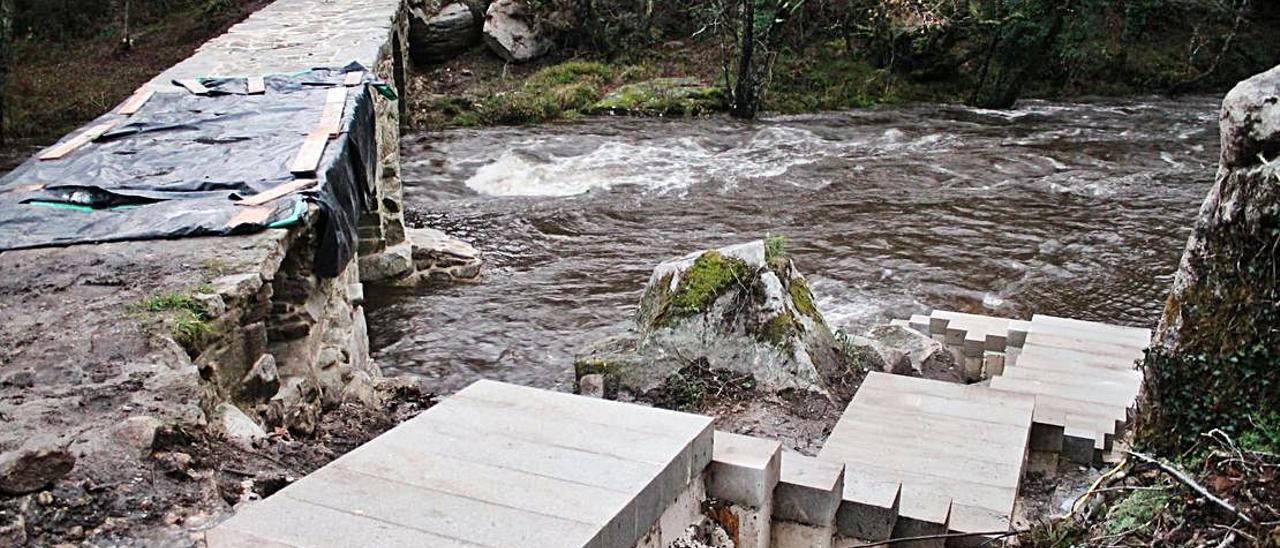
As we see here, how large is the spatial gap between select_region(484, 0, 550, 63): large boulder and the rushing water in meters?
3.75

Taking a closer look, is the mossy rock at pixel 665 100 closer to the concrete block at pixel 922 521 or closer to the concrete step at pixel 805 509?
the concrete block at pixel 922 521

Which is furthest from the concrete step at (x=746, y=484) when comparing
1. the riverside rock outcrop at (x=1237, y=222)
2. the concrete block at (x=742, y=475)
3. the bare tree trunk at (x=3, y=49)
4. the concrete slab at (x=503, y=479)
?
the bare tree trunk at (x=3, y=49)

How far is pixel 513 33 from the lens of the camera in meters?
19.6

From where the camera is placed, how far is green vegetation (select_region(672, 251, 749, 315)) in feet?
19.8

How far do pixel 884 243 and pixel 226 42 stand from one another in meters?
6.69

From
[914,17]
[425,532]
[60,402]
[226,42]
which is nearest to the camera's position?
[425,532]

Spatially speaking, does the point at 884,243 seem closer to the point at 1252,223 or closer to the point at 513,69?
the point at 1252,223

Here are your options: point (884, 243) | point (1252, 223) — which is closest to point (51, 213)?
point (1252, 223)

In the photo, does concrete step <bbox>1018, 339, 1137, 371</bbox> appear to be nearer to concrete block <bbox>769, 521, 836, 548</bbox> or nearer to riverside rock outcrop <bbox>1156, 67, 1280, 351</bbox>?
riverside rock outcrop <bbox>1156, 67, 1280, 351</bbox>

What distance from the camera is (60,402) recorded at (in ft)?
11.9

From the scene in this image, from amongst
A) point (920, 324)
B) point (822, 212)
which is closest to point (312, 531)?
point (920, 324)

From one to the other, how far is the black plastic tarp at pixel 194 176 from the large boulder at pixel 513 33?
11925 mm

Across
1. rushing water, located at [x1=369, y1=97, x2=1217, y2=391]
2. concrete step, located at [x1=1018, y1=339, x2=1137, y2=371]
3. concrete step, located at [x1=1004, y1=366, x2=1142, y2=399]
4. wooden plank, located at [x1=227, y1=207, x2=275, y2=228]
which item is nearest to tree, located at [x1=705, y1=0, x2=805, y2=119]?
rushing water, located at [x1=369, y1=97, x2=1217, y2=391]

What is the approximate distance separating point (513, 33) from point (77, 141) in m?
13.6
